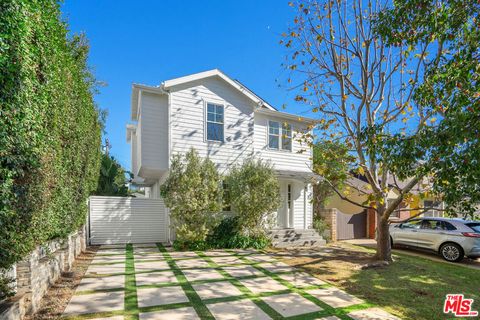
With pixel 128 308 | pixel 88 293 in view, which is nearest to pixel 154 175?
pixel 88 293

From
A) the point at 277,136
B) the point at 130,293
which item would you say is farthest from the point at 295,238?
the point at 130,293

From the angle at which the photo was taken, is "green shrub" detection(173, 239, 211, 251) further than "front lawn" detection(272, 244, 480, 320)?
Yes

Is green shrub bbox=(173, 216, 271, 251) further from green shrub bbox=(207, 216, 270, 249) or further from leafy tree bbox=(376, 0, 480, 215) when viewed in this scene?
leafy tree bbox=(376, 0, 480, 215)

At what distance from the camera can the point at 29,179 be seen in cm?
355

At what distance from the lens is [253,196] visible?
34.4 ft

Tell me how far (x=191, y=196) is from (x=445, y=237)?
404 inches

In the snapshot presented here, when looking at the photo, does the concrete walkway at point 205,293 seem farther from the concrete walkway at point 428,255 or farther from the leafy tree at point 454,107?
the concrete walkway at point 428,255

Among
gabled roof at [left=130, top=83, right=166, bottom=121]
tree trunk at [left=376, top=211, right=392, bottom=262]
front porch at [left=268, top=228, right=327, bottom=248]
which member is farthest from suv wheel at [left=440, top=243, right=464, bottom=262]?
gabled roof at [left=130, top=83, right=166, bottom=121]

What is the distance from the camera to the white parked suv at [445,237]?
936 centimetres

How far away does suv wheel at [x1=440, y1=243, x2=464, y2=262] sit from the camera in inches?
378

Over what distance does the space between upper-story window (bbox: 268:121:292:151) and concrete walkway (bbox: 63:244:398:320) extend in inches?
263

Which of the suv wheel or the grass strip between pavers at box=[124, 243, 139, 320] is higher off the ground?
the grass strip between pavers at box=[124, 243, 139, 320]

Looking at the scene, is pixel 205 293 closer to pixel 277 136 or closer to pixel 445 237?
pixel 277 136

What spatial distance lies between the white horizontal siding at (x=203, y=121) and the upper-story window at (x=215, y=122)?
0.68ft
